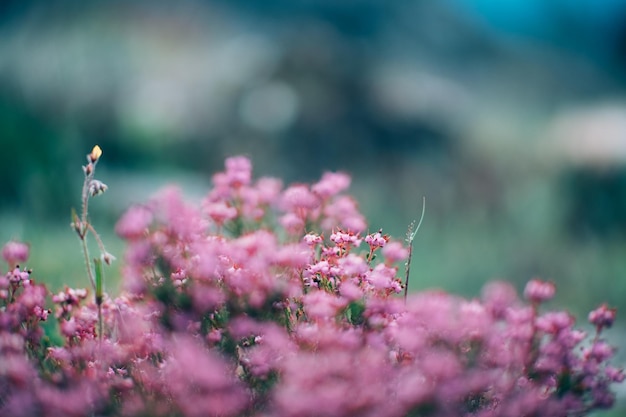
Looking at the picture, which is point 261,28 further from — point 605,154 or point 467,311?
point 467,311

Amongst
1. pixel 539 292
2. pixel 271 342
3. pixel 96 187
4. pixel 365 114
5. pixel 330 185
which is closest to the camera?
pixel 271 342

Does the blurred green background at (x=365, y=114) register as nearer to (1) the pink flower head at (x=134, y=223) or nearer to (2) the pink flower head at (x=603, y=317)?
(2) the pink flower head at (x=603, y=317)

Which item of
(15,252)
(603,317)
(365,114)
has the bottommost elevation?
(603,317)

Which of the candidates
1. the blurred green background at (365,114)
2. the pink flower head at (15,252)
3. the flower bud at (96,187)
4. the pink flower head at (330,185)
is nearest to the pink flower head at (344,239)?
the pink flower head at (330,185)

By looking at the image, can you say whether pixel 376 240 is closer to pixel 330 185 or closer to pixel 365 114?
pixel 330 185

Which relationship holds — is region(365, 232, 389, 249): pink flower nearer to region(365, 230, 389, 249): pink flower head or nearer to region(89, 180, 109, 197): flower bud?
region(365, 230, 389, 249): pink flower head

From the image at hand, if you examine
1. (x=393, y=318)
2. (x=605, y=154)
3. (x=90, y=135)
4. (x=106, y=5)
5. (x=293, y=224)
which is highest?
(x=106, y=5)

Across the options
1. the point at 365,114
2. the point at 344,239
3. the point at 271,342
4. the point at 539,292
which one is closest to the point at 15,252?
the point at 271,342

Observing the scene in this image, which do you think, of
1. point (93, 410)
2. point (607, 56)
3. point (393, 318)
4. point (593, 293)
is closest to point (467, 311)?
point (393, 318)
